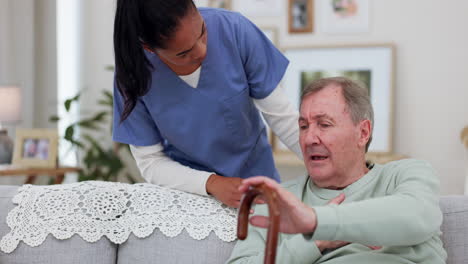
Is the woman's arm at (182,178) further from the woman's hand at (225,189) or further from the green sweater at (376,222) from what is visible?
the green sweater at (376,222)

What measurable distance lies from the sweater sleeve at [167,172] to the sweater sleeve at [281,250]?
0.68 feet

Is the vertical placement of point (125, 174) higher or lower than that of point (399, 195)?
lower

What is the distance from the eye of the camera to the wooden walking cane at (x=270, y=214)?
89cm

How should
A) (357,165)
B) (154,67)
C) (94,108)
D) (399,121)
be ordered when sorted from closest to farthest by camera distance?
(357,165) → (154,67) → (399,121) → (94,108)

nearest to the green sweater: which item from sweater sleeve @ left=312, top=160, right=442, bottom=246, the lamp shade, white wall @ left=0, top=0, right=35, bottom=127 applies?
sweater sleeve @ left=312, top=160, right=442, bottom=246

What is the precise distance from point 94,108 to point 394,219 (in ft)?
12.1

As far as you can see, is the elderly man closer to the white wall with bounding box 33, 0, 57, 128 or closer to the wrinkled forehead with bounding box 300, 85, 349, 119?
the wrinkled forehead with bounding box 300, 85, 349, 119

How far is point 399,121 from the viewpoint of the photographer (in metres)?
3.68

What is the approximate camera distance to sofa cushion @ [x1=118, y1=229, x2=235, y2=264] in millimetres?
1524

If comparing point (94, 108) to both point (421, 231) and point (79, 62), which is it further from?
point (421, 231)

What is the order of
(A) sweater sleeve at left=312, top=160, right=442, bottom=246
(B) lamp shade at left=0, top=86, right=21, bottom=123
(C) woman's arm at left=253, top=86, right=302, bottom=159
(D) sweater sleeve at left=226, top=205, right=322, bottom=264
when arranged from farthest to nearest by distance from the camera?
(B) lamp shade at left=0, top=86, right=21, bottom=123 → (C) woman's arm at left=253, top=86, right=302, bottom=159 → (D) sweater sleeve at left=226, top=205, right=322, bottom=264 → (A) sweater sleeve at left=312, top=160, right=442, bottom=246

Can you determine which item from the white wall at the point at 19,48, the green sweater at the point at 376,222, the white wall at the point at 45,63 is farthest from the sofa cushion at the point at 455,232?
the white wall at the point at 45,63

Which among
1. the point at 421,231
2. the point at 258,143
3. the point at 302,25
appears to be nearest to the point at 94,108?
the point at 302,25

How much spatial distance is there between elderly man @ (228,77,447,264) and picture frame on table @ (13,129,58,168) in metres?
2.34
